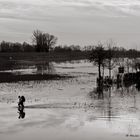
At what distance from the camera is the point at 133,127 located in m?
22.4

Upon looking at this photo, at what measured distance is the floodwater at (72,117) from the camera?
20641 mm

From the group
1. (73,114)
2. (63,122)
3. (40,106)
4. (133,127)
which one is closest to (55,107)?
(40,106)

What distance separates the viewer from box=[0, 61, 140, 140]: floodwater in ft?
67.7

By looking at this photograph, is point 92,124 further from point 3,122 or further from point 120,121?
point 3,122

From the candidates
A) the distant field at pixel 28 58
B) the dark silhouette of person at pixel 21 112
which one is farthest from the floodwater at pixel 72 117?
the distant field at pixel 28 58

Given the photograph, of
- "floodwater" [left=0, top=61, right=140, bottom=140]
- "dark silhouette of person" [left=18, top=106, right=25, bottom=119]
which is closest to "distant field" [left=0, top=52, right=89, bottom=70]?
"floodwater" [left=0, top=61, right=140, bottom=140]

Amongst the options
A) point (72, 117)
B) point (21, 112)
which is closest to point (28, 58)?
point (21, 112)

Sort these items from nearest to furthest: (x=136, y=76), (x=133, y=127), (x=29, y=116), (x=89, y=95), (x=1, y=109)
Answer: (x=133, y=127)
(x=29, y=116)
(x=1, y=109)
(x=89, y=95)
(x=136, y=76)

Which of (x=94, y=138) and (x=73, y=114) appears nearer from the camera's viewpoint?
(x=94, y=138)

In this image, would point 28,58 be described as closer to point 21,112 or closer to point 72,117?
point 21,112

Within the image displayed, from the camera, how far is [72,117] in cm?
2573

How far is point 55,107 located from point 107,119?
6646mm

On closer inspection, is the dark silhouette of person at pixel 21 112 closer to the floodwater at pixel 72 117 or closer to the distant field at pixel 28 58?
the floodwater at pixel 72 117

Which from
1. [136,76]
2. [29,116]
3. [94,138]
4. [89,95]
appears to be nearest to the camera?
[94,138]
